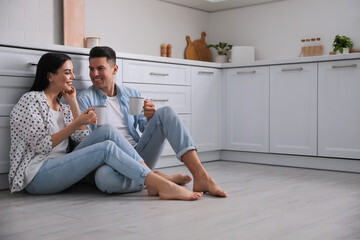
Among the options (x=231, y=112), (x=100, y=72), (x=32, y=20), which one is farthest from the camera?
(x=231, y=112)

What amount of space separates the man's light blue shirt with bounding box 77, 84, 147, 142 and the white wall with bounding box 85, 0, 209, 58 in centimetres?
135

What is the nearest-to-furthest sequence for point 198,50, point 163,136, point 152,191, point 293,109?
1. point 152,191
2. point 163,136
3. point 293,109
4. point 198,50

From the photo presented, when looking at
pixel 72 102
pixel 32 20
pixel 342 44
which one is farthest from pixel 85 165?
pixel 342 44

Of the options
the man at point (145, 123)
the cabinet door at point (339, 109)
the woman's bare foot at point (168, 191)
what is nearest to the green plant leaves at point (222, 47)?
the cabinet door at point (339, 109)

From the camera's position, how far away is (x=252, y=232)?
5.89ft

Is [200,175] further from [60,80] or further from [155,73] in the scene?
[155,73]

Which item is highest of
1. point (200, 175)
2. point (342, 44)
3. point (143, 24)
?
point (143, 24)

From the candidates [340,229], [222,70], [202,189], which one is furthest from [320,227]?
[222,70]

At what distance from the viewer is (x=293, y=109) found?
3.88 metres

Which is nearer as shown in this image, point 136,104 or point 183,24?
point 136,104

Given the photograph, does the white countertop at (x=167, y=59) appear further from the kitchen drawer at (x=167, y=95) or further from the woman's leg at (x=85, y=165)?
the woman's leg at (x=85, y=165)

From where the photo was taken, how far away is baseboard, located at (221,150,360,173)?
360 cm

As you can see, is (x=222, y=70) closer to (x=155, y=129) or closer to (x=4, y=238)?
(x=155, y=129)

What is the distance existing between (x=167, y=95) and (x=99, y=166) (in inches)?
55.8
